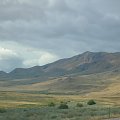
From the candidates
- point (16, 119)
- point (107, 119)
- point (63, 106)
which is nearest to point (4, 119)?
point (16, 119)

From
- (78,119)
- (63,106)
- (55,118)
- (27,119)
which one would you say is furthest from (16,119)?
(63,106)

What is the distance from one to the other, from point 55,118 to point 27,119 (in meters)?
4.35

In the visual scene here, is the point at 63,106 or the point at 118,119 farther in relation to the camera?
the point at 63,106

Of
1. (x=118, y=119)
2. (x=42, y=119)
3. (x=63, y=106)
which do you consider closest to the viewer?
(x=118, y=119)

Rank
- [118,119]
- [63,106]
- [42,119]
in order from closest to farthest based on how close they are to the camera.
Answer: [118,119] < [42,119] < [63,106]

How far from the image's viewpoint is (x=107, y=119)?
4747 cm

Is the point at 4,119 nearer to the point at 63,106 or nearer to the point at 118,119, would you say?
the point at 118,119

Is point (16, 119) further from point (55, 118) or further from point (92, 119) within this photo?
point (92, 119)

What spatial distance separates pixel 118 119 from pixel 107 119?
146 cm

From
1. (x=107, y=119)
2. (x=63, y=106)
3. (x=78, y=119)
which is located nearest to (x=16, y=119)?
(x=78, y=119)

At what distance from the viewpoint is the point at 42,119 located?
5175 centimetres

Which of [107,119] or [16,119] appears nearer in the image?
[107,119]

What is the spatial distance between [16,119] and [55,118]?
5752 millimetres

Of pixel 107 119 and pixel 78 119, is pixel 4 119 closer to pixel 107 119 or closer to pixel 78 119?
pixel 78 119
